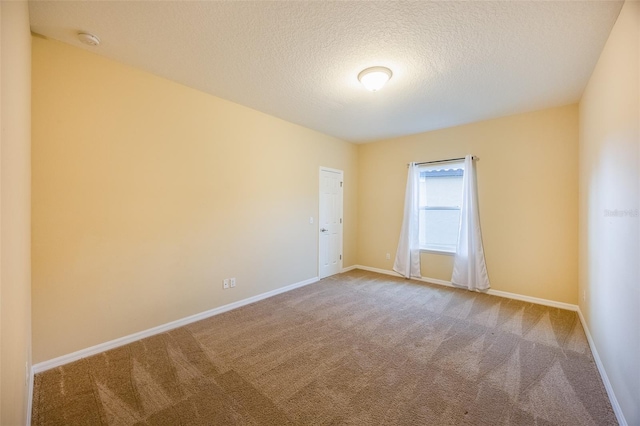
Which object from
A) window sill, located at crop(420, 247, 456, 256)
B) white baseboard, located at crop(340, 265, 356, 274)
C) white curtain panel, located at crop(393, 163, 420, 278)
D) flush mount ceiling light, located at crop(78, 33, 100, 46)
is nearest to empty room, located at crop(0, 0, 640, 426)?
flush mount ceiling light, located at crop(78, 33, 100, 46)

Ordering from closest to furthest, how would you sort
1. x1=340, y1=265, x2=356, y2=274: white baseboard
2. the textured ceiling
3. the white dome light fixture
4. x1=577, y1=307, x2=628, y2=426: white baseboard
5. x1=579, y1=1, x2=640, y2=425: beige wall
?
x1=579, y1=1, x2=640, y2=425: beige wall, x1=577, y1=307, x2=628, y2=426: white baseboard, the textured ceiling, the white dome light fixture, x1=340, y1=265, x2=356, y2=274: white baseboard

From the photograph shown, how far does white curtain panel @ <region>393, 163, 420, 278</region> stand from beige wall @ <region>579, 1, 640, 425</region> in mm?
2284

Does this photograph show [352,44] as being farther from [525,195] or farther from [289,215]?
[525,195]

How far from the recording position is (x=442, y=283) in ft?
14.6

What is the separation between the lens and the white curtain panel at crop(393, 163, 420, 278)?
15.3 feet

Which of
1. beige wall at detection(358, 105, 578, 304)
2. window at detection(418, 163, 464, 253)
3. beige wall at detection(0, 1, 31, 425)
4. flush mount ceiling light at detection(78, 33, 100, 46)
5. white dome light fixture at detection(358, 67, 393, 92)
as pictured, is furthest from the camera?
window at detection(418, 163, 464, 253)

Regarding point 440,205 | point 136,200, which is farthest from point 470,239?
point 136,200

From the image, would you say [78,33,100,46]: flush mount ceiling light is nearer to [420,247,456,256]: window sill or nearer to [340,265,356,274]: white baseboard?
[340,265,356,274]: white baseboard

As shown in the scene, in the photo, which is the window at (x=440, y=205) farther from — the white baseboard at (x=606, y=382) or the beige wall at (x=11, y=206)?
the beige wall at (x=11, y=206)

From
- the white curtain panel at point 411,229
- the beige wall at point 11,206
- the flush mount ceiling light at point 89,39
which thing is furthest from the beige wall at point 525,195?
the beige wall at point 11,206

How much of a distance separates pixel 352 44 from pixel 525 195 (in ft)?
10.9

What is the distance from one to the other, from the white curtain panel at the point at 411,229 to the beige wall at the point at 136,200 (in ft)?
7.95

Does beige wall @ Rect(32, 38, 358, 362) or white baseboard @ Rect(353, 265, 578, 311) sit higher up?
beige wall @ Rect(32, 38, 358, 362)

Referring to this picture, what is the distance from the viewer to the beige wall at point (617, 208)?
1.50 m
